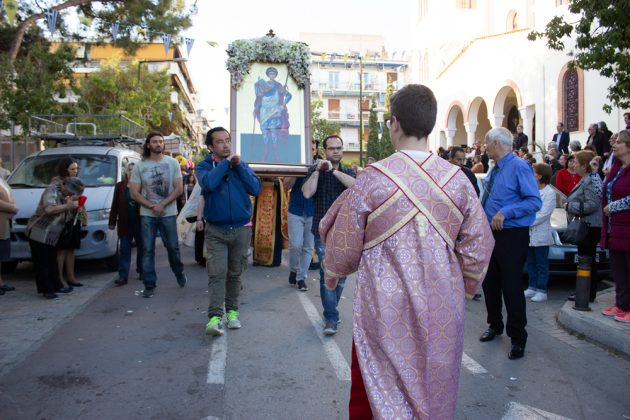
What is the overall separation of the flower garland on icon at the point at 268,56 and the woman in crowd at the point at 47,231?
9.63 ft

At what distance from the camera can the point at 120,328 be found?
6.46 m

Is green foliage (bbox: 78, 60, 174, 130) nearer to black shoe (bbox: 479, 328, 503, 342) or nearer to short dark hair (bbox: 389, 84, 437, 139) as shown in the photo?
black shoe (bbox: 479, 328, 503, 342)

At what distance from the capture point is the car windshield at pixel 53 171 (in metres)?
10.5

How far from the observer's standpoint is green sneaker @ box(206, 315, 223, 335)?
19.4 ft

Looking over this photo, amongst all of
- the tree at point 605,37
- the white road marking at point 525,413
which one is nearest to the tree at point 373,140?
the tree at point 605,37

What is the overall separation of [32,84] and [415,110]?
15330 millimetres

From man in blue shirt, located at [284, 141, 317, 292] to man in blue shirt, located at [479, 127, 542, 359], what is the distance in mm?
3339

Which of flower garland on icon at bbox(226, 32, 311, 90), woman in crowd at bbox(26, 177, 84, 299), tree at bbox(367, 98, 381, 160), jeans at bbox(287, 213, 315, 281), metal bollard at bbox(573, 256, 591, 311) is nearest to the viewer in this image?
metal bollard at bbox(573, 256, 591, 311)

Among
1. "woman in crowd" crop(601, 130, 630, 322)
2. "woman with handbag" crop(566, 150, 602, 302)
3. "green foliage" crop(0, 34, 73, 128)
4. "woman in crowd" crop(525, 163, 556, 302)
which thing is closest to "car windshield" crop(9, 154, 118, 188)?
"green foliage" crop(0, 34, 73, 128)

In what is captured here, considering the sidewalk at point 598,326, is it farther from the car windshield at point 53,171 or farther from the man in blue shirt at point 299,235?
the car windshield at point 53,171

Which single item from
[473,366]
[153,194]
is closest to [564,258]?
[473,366]

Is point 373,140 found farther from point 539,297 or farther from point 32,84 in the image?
point 539,297

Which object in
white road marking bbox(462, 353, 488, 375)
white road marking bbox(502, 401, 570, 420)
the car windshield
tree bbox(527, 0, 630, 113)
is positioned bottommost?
white road marking bbox(502, 401, 570, 420)

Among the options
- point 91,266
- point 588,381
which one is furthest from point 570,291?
point 91,266
